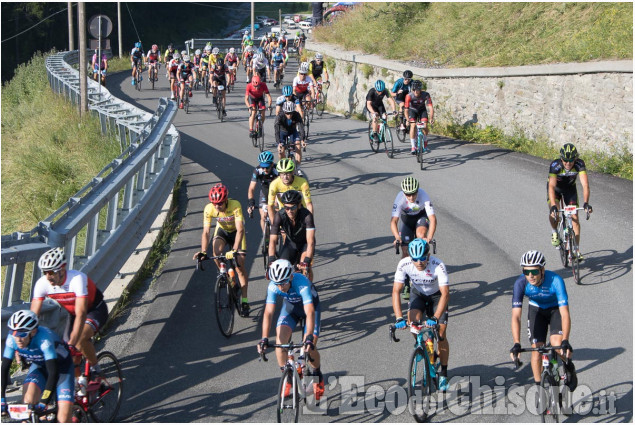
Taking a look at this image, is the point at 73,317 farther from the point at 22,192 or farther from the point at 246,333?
the point at 22,192

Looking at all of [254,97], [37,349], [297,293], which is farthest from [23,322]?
[254,97]

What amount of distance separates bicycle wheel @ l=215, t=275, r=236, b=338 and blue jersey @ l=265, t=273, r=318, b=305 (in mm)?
1793

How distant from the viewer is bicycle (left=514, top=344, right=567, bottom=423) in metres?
7.82

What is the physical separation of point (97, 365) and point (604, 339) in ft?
19.2

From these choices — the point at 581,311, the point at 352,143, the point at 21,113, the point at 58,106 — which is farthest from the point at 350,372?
the point at 21,113

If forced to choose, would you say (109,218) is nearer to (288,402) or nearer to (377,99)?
(288,402)

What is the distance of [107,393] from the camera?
26.4 feet

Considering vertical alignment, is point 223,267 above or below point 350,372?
above

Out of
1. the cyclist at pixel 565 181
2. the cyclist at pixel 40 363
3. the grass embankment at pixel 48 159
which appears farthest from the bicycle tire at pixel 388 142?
the cyclist at pixel 40 363

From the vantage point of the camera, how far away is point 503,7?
1097 inches

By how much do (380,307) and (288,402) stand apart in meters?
3.79

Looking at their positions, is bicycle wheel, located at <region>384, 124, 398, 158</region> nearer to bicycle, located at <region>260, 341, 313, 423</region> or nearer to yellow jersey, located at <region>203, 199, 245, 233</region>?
yellow jersey, located at <region>203, 199, 245, 233</region>

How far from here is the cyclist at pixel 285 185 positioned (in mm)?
11961

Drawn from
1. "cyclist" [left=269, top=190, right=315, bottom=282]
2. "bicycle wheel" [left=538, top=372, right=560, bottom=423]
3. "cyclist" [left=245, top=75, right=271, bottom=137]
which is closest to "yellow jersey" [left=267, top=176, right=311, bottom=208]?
"cyclist" [left=269, top=190, right=315, bottom=282]
